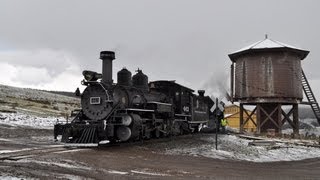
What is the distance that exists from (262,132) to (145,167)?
23.7 meters

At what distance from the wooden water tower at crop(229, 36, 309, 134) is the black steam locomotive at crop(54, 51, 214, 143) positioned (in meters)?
11.4

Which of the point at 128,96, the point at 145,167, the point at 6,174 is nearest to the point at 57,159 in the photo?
the point at 145,167

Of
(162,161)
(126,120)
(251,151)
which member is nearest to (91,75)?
(126,120)

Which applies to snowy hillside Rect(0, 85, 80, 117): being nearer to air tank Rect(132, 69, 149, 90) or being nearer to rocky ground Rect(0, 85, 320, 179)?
rocky ground Rect(0, 85, 320, 179)

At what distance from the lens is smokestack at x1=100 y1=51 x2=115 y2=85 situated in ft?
63.8

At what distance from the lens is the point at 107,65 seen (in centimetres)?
1950

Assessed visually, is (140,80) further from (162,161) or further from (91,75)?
(162,161)

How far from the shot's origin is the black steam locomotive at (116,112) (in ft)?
61.1

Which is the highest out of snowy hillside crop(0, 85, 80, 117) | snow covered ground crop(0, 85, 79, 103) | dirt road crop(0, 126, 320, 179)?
snow covered ground crop(0, 85, 79, 103)

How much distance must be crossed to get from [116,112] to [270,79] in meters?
17.3

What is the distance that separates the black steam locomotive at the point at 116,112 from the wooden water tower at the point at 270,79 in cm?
1138

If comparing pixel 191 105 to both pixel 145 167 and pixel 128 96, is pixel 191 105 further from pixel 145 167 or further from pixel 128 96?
pixel 145 167

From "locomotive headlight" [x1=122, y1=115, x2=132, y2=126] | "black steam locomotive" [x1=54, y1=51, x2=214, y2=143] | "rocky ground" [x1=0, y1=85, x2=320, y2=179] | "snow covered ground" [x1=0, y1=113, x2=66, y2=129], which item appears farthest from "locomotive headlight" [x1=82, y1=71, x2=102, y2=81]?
"snow covered ground" [x1=0, y1=113, x2=66, y2=129]

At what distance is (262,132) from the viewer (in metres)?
35.2
